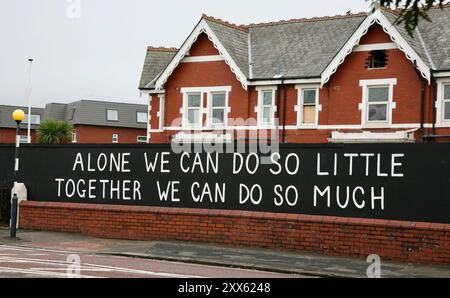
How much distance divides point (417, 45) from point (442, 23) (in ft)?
7.21

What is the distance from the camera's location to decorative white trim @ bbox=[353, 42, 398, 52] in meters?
24.9

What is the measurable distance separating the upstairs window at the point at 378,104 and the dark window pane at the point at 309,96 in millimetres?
2342

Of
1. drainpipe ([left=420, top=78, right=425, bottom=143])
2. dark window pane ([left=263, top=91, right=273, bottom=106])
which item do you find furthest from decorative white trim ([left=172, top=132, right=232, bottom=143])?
drainpipe ([left=420, top=78, right=425, bottom=143])

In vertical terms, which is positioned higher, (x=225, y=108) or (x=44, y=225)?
(x=225, y=108)

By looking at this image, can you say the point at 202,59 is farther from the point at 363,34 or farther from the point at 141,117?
the point at 141,117

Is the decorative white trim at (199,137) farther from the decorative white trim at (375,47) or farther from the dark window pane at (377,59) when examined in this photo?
the dark window pane at (377,59)

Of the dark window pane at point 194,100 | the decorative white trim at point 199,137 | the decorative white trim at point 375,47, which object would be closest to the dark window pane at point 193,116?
the dark window pane at point 194,100

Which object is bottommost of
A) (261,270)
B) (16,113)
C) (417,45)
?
(261,270)

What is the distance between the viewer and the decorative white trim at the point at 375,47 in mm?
24859

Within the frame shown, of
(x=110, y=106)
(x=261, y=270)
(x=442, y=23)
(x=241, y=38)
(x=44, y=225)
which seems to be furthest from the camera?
(x=110, y=106)

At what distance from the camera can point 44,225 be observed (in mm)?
19062
